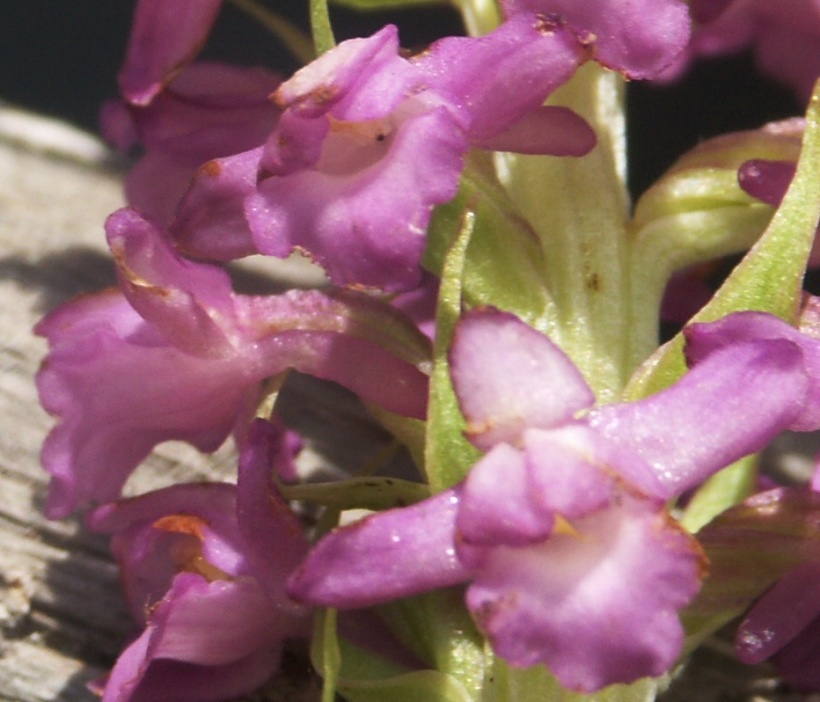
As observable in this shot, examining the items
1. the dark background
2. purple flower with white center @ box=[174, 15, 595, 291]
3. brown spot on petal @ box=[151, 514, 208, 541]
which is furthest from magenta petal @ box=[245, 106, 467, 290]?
the dark background

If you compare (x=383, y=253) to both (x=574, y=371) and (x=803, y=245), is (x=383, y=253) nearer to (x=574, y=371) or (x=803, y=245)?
(x=574, y=371)

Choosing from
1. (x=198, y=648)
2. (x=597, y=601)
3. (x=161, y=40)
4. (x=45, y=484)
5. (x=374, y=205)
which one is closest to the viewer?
(x=597, y=601)

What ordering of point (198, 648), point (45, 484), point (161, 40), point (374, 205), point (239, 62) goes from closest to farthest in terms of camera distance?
1. point (374, 205)
2. point (198, 648)
3. point (161, 40)
4. point (45, 484)
5. point (239, 62)

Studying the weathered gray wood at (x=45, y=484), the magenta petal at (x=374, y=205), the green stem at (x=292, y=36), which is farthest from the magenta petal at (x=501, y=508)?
the green stem at (x=292, y=36)

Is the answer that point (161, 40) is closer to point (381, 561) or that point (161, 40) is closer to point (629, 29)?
point (629, 29)

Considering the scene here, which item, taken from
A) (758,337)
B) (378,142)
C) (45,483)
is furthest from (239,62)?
(758,337)

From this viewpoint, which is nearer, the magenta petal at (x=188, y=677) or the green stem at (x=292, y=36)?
the magenta petal at (x=188, y=677)

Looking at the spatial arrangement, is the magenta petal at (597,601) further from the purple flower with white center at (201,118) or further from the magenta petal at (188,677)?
the purple flower with white center at (201,118)
